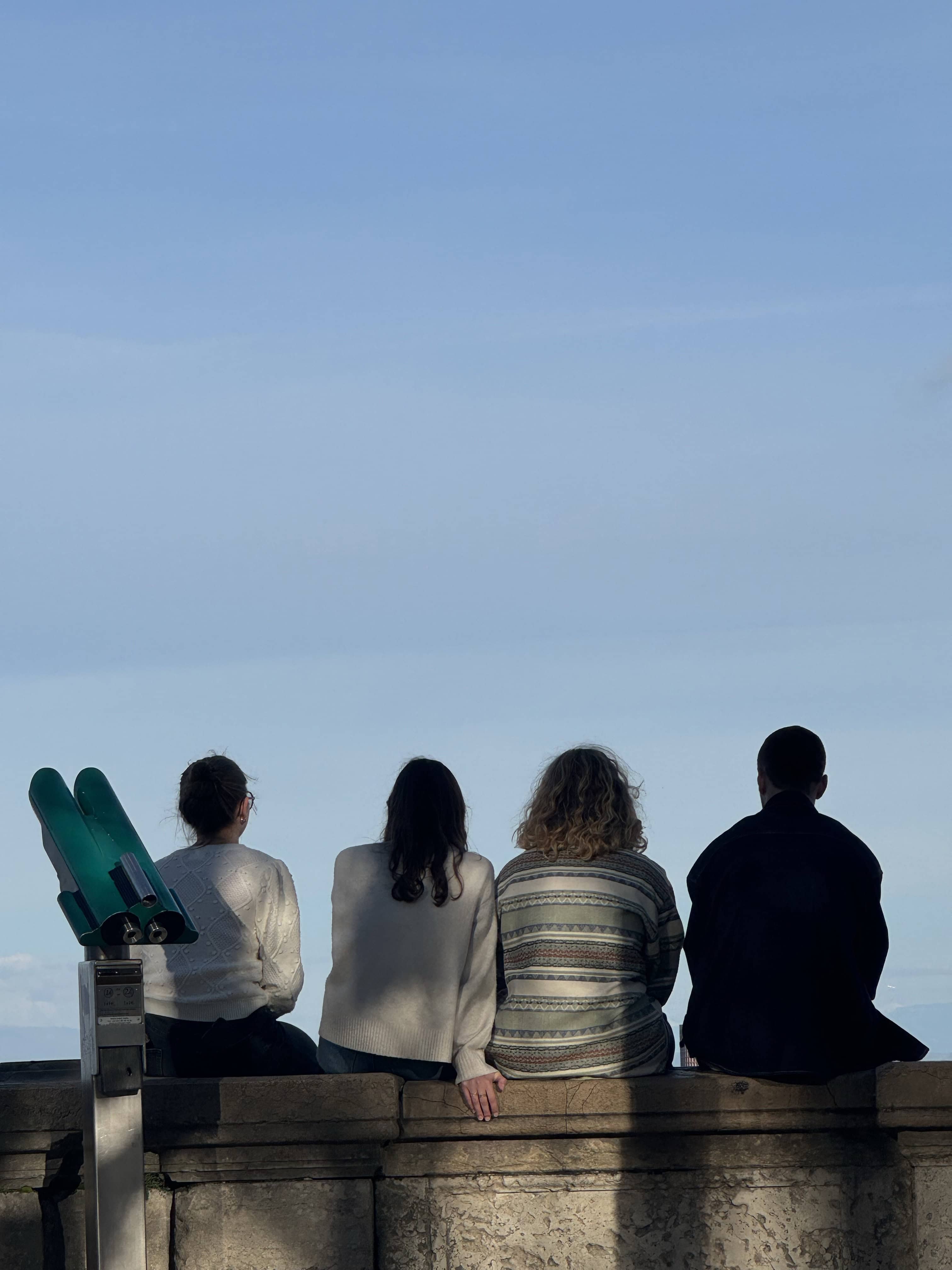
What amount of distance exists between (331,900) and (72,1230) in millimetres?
1267

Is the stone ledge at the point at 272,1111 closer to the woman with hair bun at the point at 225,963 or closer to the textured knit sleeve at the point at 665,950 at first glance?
the woman with hair bun at the point at 225,963

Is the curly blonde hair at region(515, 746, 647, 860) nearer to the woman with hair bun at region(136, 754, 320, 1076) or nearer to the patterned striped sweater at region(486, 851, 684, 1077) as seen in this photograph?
the patterned striped sweater at region(486, 851, 684, 1077)

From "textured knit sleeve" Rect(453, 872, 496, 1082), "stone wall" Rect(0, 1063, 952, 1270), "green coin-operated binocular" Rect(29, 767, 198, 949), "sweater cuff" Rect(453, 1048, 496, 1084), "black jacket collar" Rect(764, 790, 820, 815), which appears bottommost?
"stone wall" Rect(0, 1063, 952, 1270)

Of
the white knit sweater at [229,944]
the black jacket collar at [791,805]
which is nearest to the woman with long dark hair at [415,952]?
the white knit sweater at [229,944]

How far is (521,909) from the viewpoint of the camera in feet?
16.9

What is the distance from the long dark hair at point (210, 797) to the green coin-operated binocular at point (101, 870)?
986mm

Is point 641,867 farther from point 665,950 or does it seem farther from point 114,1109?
point 114,1109

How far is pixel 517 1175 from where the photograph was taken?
5121 mm

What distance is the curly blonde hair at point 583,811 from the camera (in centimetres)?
517

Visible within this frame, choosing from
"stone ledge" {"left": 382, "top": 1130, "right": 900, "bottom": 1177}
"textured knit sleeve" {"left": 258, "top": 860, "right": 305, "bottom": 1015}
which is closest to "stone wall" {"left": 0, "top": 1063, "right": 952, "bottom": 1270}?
"stone ledge" {"left": 382, "top": 1130, "right": 900, "bottom": 1177}

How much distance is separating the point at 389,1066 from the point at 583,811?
982mm

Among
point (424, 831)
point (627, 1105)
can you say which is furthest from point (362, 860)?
point (627, 1105)

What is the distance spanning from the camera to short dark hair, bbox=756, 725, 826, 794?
5.32 metres

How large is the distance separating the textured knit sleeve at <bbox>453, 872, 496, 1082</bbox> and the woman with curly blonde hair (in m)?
0.04
